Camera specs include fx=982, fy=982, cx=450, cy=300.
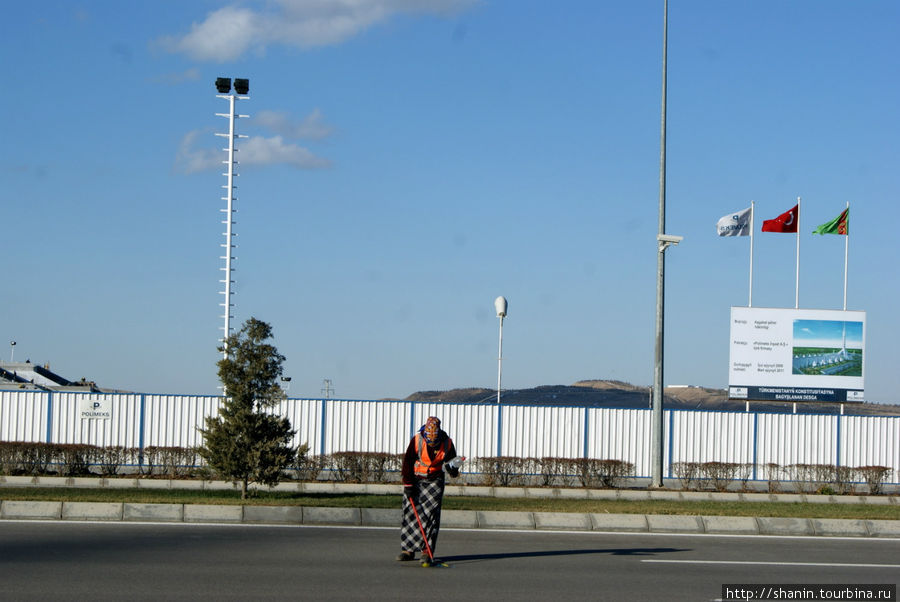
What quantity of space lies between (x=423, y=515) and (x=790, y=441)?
67.2 ft

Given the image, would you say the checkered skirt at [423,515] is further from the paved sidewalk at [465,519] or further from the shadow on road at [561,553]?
the paved sidewalk at [465,519]

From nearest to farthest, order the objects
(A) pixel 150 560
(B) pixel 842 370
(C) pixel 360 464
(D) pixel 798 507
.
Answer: (A) pixel 150 560 < (D) pixel 798 507 < (C) pixel 360 464 < (B) pixel 842 370

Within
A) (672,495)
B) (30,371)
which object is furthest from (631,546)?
(30,371)

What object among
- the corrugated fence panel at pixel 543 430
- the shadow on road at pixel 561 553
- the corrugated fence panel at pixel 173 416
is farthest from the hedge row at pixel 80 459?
the shadow on road at pixel 561 553

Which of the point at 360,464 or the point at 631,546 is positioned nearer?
the point at 631,546

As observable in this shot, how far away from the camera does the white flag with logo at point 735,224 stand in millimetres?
31984

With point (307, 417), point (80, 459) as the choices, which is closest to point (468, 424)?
point (307, 417)

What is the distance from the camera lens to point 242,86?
25.9 m

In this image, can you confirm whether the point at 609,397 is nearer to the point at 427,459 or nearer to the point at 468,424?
the point at 468,424

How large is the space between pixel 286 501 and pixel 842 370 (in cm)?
2068

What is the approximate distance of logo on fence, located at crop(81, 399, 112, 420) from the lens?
94.5 ft

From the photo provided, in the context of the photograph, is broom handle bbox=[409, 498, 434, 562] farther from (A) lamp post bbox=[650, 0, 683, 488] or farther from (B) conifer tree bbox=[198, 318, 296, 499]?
(A) lamp post bbox=[650, 0, 683, 488]

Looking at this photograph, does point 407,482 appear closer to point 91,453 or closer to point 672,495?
point 672,495

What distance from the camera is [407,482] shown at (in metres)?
11.4
